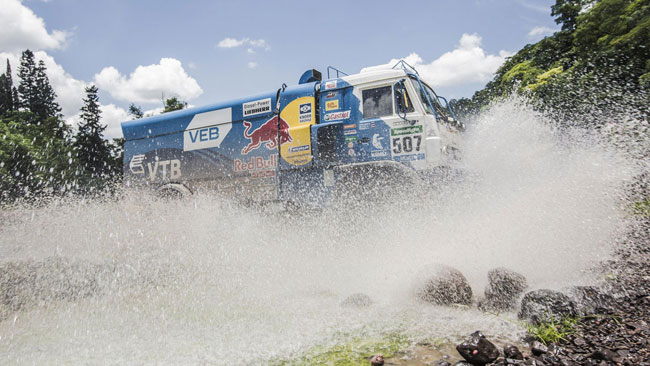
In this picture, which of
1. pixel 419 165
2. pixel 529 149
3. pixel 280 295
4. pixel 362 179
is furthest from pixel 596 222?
pixel 280 295

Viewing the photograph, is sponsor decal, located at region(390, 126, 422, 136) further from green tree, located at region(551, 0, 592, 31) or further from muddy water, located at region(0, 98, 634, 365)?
green tree, located at region(551, 0, 592, 31)

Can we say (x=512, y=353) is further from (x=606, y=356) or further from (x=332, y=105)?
(x=332, y=105)

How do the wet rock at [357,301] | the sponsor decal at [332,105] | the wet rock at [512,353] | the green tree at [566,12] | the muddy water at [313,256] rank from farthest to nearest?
the green tree at [566,12], the sponsor decal at [332,105], the wet rock at [357,301], the muddy water at [313,256], the wet rock at [512,353]

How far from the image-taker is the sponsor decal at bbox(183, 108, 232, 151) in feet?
30.6

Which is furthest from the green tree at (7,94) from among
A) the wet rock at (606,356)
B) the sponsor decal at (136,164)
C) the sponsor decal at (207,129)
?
the wet rock at (606,356)

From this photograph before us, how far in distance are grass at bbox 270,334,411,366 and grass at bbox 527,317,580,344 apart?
1151mm

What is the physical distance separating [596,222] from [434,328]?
4.19m

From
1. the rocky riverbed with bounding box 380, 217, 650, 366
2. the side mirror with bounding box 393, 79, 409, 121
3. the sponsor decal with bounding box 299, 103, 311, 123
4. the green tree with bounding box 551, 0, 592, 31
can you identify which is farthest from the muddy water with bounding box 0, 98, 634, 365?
the green tree with bounding box 551, 0, 592, 31

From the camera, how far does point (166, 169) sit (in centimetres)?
1020

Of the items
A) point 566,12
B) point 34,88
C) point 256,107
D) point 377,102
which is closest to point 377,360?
point 377,102

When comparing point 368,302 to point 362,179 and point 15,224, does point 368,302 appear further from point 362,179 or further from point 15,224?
point 15,224

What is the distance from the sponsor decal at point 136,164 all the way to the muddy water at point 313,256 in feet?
3.15

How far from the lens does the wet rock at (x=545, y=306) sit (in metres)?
3.79

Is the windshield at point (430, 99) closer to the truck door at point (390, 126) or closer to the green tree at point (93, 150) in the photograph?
the truck door at point (390, 126)
